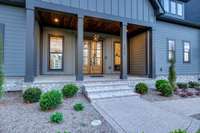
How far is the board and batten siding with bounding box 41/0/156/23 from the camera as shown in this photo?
707 centimetres

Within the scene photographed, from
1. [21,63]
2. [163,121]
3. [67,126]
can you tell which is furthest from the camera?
[21,63]

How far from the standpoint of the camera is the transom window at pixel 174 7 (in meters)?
11.8

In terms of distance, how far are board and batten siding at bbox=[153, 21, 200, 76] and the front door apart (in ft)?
11.7

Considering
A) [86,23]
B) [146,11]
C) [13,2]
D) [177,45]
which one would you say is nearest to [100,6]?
[86,23]

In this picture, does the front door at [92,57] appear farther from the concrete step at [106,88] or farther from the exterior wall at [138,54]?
the concrete step at [106,88]

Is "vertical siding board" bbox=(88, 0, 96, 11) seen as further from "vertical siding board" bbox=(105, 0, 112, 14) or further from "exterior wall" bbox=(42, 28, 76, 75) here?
"exterior wall" bbox=(42, 28, 76, 75)

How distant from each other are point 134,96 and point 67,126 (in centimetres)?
346

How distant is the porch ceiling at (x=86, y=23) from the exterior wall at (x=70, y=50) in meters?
0.36

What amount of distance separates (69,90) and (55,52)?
173 inches

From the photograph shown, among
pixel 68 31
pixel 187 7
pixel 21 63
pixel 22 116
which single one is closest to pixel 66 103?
pixel 22 116

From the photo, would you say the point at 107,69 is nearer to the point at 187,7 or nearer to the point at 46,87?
the point at 46,87

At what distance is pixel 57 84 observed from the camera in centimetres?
641

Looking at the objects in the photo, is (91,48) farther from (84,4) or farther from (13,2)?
(13,2)

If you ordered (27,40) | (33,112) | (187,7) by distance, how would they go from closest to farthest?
(33,112) → (27,40) → (187,7)
